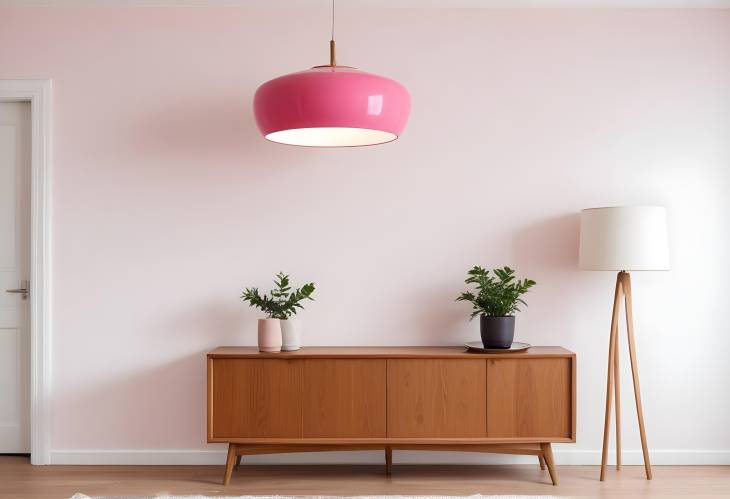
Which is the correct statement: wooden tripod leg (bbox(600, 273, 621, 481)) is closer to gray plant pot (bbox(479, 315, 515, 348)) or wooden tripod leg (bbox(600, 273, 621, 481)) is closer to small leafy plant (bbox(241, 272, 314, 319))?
gray plant pot (bbox(479, 315, 515, 348))

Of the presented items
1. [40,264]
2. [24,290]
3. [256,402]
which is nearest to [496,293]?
[256,402]

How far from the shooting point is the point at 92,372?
3.63m

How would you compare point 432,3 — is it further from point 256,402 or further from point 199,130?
point 256,402

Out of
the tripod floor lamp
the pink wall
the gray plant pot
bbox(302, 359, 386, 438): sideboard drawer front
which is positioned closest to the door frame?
the pink wall

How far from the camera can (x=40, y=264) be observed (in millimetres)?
3611

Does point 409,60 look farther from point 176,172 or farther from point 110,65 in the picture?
point 110,65

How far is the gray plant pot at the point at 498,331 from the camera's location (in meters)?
3.31

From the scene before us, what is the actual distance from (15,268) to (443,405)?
8.22 ft

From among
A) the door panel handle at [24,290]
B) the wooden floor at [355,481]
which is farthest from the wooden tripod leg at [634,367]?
the door panel handle at [24,290]

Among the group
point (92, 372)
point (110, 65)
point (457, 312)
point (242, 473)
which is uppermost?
point (110, 65)

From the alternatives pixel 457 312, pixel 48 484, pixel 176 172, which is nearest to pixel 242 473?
pixel 48 484

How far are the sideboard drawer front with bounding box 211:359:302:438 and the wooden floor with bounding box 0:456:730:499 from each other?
279mm

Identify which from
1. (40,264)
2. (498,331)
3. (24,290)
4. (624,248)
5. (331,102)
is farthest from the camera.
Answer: (24,290)

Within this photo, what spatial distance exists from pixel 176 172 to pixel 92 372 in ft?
3.91
